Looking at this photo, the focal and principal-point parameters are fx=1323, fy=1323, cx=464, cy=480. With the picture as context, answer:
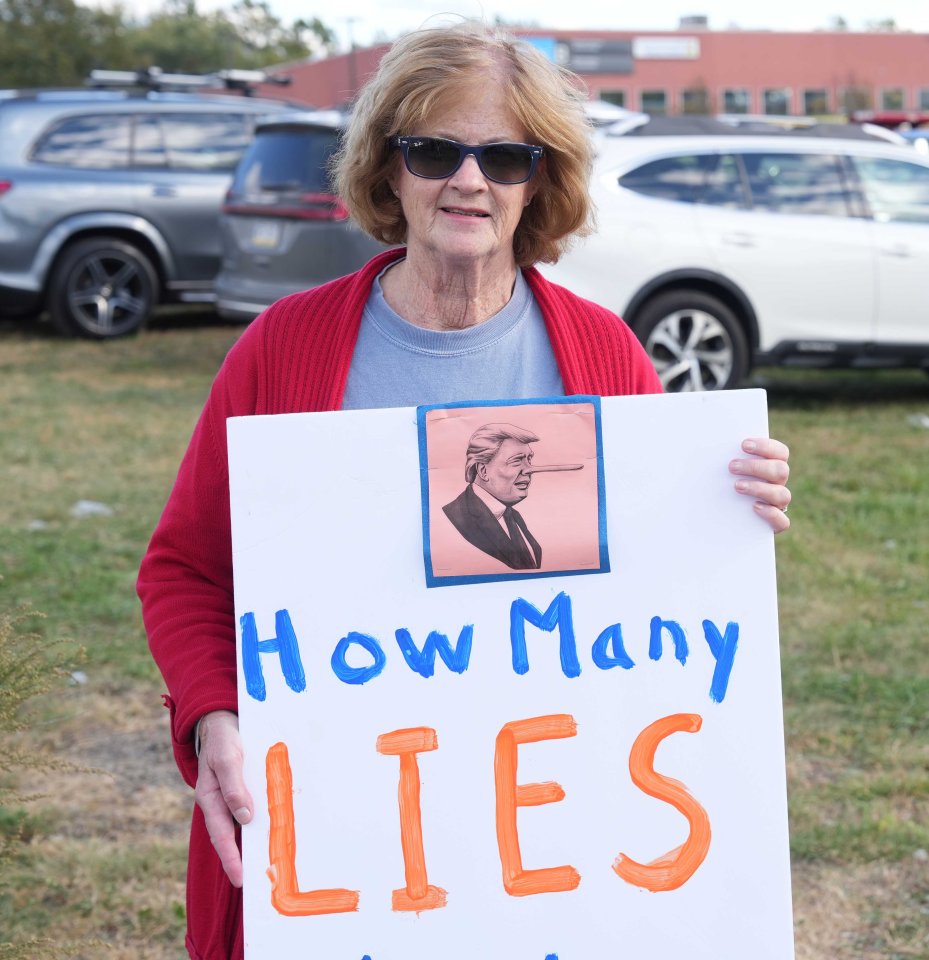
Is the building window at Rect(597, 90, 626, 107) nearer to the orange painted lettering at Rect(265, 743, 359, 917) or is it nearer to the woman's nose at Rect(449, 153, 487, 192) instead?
the woman's nose at Rect(449, 153, 487, 192)

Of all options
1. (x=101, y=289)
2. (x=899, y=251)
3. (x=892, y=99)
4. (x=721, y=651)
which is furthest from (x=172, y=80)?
(x=892, y=99)

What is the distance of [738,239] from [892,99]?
43957 mm

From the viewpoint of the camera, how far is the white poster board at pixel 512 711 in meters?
1.66

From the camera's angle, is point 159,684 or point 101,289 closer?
point 159,684

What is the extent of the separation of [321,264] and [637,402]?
7117mm

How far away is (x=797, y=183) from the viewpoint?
8.03 m

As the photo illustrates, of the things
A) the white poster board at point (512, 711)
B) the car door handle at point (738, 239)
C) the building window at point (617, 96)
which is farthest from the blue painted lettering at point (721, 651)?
the building window at point (617, 96)

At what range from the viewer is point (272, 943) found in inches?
64.5

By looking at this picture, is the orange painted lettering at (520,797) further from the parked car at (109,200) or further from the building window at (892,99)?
the building window at (892,99)

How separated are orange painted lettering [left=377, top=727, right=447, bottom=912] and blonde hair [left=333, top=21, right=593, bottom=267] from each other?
0.82 metres

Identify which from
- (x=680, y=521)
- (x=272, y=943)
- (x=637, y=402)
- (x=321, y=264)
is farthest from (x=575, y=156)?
(x=321, y=264)

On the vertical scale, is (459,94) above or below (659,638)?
above

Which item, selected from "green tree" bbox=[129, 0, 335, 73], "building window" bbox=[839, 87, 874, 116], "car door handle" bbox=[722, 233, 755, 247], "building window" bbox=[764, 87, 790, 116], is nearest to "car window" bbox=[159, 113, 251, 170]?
"car door handle" bbox=[722, 233, 755, 247]

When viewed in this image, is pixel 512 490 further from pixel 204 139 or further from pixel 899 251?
pixel 204 139
